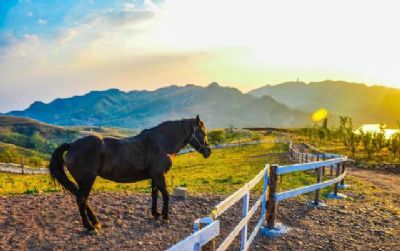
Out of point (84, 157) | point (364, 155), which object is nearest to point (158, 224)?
point (84, 157)

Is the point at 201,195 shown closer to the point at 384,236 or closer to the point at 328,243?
the point at 328,243

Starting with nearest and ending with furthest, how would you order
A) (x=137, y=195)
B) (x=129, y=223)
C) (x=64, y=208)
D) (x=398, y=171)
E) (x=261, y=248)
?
(x=261, y=248), (x=129, y=223), (x=64, y=208), (x=137, y=195), (x=398, y=171)

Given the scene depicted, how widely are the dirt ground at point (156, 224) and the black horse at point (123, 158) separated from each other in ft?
2.26

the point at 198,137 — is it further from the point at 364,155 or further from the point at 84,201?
the point at 364,155

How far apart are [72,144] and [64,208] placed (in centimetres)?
319

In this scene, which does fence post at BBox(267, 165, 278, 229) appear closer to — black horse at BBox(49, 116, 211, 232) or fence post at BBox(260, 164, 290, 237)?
fence post at BBox(260, 164, 290, 237)

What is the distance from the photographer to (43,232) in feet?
27.7

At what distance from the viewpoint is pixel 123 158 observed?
29.5ft

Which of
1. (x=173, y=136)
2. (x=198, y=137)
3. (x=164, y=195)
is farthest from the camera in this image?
(x=198, y=137)

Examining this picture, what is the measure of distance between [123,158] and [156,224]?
2.11 m

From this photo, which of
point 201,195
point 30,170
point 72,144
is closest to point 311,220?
point 201,195

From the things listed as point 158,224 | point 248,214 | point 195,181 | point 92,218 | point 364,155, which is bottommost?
point 364,155

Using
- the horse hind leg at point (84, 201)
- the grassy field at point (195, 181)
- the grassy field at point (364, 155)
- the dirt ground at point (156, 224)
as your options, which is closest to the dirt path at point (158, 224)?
the dirt ground at point (156, 224)

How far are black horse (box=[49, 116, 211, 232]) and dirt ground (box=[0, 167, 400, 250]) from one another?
69cm
